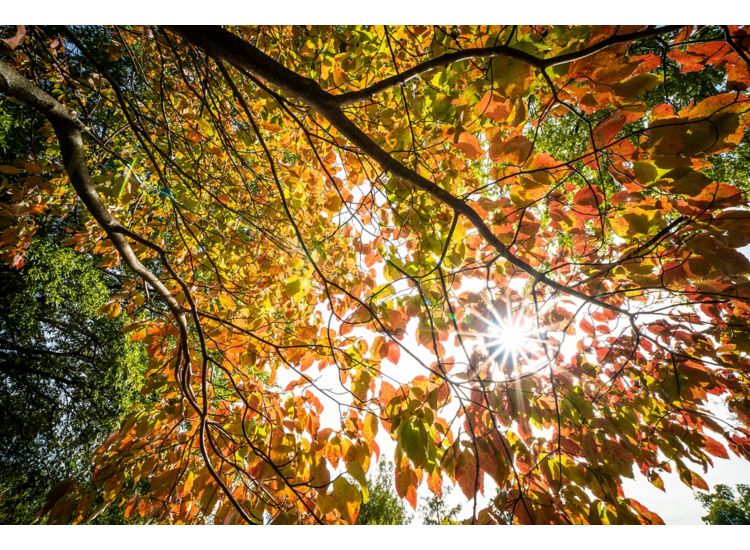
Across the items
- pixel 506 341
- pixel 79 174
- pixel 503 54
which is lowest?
pixel 506 341

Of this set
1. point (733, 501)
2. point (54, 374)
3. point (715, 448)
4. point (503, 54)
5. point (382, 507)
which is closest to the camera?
point (503, 54)

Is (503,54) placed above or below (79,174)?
above

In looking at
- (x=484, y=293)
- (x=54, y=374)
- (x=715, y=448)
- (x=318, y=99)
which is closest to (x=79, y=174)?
(x=318, y=99)

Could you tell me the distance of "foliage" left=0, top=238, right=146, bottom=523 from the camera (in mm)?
4215

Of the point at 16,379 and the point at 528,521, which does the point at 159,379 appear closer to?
the point at 528,521

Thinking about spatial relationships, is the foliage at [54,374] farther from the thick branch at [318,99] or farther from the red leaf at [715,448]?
the red leaf at [715,448]

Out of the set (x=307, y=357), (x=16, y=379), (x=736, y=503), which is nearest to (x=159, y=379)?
(x=307, y=357)

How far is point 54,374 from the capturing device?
5098 millimetres

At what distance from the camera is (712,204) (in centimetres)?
87

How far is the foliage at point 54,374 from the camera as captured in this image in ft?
13.8

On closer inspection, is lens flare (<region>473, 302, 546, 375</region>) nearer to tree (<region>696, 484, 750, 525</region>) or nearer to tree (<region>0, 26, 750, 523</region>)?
tree (<region>0, 26, 750, 523</region>)

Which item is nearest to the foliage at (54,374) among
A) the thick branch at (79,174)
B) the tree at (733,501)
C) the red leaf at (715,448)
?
the thick branch at (79,174)

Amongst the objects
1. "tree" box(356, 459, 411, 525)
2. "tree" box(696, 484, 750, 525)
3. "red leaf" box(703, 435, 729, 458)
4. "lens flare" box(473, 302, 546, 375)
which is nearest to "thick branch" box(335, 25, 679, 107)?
"lens flare" box(473, 302, 546, 375)

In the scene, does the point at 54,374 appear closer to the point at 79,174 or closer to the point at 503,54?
the point at 79,174
